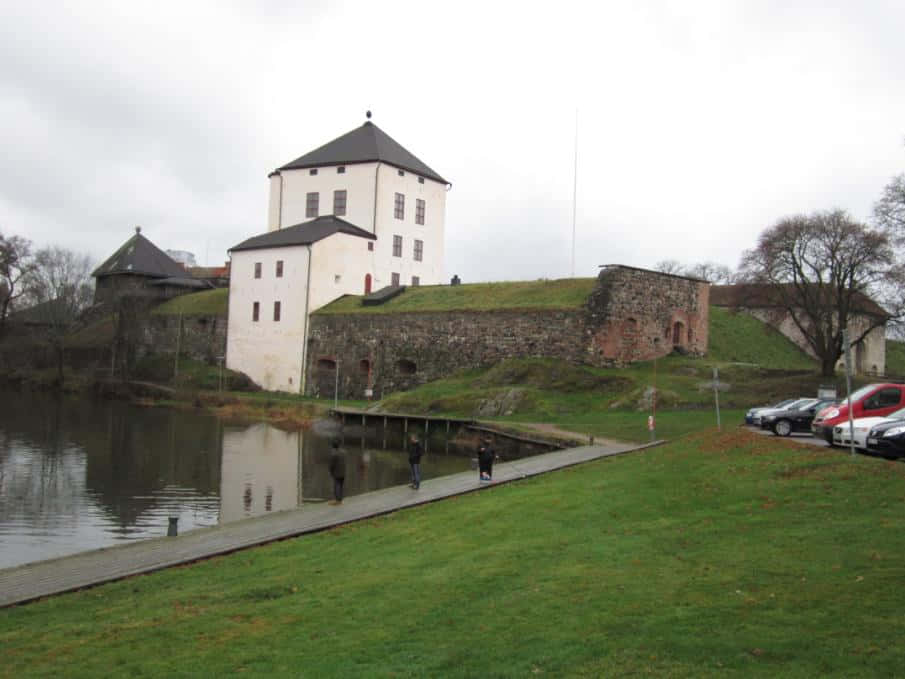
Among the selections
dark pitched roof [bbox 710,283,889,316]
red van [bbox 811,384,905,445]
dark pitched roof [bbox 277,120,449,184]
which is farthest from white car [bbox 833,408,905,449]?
dark pitched roof [bbox 277,120,449,184]

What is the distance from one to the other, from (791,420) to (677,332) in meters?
20.0

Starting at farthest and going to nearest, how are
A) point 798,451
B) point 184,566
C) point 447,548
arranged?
point 798,451, point 184,566, point 447,548

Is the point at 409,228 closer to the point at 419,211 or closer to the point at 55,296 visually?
the point at 419,211

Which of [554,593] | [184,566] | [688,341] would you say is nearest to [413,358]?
[688,341]

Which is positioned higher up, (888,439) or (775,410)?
(775,410)

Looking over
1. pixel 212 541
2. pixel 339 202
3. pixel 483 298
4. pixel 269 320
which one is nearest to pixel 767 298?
→ pixel 483 298

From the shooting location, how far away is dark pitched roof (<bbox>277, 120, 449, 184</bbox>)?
199 ft

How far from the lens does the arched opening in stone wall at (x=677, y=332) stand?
44781 millimetres

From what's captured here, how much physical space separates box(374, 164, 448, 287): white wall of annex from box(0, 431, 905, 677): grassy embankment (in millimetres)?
45657

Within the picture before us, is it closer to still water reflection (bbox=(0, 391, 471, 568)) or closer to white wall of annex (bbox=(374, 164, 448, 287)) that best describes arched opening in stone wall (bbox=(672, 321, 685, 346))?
still water reflection (bbox=(0, 391, 471, 568))

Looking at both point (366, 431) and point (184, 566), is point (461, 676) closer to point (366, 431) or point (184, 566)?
point (184, 566)

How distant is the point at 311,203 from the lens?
62344 millimetres

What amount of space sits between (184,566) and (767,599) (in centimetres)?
881

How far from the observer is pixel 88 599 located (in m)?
11.5
